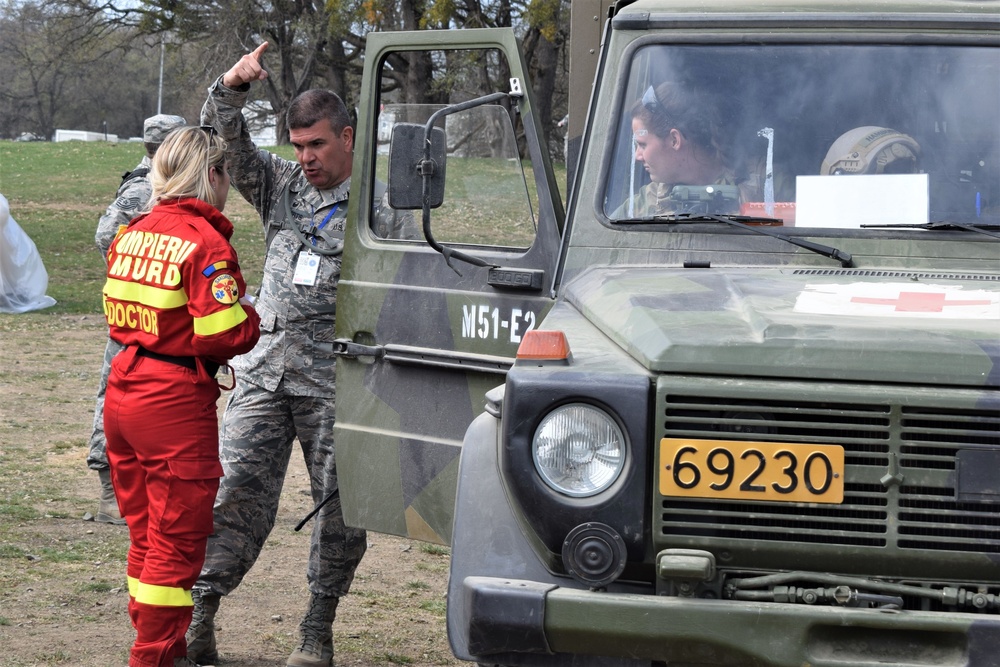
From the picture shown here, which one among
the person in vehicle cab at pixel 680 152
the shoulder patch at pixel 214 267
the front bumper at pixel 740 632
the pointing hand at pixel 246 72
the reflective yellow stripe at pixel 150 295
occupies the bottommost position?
the front bumper at pixel 740 632

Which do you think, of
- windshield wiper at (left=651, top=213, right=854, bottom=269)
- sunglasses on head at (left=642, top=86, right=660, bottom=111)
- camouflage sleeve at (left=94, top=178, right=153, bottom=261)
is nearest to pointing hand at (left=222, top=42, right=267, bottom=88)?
sunglasses on head at (left=642, top=86, right=660, bottom=111)

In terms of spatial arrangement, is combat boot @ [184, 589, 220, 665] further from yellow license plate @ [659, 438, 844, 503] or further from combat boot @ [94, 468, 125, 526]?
yellow license plate @ [659, 438, 844, 503]

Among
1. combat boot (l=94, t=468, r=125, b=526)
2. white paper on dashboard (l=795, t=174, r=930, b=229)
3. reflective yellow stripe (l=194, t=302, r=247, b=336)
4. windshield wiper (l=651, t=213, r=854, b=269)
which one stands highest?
white paper on dashboard (l=795, t=174, r=930, b=229)

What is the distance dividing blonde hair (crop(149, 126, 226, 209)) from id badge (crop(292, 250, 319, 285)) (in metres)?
0.58

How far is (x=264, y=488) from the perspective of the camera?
5059 mm

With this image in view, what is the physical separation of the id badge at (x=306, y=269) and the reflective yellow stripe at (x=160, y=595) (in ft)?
4.40

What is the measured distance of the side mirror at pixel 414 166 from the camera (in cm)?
411

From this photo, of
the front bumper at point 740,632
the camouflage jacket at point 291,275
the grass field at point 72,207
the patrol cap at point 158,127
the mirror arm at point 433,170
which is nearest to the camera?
the front bumper at point 740,632

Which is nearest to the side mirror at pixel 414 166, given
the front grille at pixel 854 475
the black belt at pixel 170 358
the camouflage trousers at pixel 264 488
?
the black belt at pixel 170 358

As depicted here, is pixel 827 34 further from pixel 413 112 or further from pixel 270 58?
pixel 270 58

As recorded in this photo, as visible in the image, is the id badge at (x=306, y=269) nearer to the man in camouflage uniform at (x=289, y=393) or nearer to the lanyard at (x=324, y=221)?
the man in camouflage uniform at (x=289, y=393)

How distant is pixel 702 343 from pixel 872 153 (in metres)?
1.29

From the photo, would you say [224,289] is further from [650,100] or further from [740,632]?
[740,632]

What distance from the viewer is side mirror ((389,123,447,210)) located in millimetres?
4113
